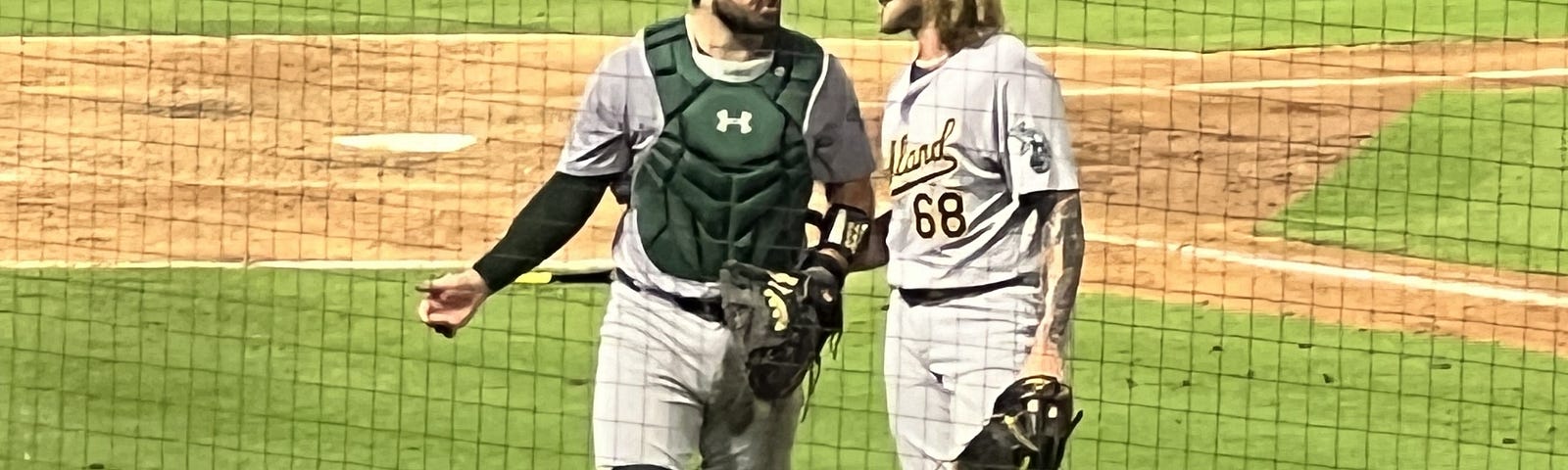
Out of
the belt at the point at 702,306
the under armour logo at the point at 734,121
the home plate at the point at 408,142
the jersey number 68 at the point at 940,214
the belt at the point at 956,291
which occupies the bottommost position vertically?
the belt at the point at 702,306

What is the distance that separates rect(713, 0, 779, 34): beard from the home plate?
888 mm

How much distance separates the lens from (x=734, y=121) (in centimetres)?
576

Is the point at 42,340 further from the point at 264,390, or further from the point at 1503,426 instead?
the point at 1503,426

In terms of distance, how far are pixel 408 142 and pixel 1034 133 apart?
184 cm

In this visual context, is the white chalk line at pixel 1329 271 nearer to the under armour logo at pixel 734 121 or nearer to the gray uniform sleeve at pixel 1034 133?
the gray uniform sleeve at pixel 1034 133

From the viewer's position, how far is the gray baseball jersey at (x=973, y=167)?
5.62m

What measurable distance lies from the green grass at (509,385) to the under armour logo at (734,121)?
53 centimetres

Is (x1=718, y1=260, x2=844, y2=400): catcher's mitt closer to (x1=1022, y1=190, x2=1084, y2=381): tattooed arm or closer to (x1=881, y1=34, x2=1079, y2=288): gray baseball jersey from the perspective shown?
(x1=881, y1=34, x2=1079, y2=288): gray baseball jersey

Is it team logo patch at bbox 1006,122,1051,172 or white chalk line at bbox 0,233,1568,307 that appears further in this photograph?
white chalk line at bbox 0,233,1568,307

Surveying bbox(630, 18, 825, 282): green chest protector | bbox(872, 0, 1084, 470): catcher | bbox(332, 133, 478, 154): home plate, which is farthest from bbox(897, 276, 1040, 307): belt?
bbox(332, 133, 478, 154): home plate

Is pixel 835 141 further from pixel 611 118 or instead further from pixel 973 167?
pixel 611 118

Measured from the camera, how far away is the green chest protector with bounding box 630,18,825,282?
5766mm

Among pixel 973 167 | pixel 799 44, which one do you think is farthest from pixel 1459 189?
pixel 799 44

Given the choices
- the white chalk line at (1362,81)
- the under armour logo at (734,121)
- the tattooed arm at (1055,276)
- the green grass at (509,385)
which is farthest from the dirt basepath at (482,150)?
the under armour logo at (734,121)
